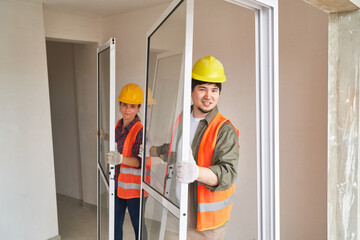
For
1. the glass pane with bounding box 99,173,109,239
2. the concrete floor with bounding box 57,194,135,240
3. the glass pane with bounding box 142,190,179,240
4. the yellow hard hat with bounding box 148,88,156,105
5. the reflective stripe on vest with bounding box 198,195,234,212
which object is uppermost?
the yellow hard hat with bounding box 148,88,156,105

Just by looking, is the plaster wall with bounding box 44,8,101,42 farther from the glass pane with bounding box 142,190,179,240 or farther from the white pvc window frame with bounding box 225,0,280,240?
the white pvc window frame with bounding box 225,0,280,240

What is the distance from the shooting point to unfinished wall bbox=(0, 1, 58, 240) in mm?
3387

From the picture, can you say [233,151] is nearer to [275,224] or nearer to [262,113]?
[262,113]

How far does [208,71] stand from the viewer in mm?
2195

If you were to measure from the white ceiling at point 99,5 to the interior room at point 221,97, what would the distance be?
1 centimetres

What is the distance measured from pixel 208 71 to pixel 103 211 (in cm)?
172

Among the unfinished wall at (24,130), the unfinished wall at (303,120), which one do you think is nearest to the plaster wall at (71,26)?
the unfinished wall at (24,130)

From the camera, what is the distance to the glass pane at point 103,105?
9.64ft

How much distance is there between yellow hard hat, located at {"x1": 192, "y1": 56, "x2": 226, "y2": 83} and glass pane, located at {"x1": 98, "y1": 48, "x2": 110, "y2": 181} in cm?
98

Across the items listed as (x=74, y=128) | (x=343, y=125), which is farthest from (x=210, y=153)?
(x=74, y=128)

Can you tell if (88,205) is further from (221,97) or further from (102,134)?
(221,97)

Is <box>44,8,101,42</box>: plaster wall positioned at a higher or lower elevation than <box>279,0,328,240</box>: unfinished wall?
higher

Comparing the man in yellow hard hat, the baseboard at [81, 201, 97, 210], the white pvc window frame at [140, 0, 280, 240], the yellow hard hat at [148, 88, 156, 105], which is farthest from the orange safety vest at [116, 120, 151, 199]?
the baseboard at [81, 201, 97, 210]

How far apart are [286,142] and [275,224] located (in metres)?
1.35
